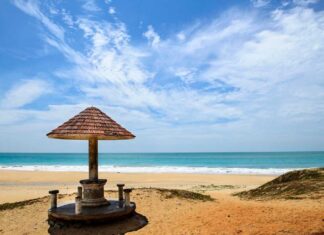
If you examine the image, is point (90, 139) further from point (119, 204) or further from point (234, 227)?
point (234, 227)

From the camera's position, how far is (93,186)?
9.54m

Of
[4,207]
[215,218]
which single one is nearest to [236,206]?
[215,218]

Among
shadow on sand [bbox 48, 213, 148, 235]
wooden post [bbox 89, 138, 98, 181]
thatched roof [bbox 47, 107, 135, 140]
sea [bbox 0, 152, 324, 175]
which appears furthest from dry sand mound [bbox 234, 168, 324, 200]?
sea [bbox 0, 152, 324, 175]

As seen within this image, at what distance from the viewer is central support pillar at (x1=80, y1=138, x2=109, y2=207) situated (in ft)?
31.1

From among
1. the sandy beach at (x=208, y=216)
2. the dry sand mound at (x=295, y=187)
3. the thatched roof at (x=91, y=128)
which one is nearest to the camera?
the thatched roof at (x=91, y=128)

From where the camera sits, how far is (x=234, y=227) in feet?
39.8

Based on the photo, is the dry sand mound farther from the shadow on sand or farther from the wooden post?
the wooden post

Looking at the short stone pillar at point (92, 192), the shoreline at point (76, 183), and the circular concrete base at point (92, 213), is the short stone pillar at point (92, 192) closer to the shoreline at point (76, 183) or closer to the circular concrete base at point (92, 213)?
the circular concrete base at point (92, 213)

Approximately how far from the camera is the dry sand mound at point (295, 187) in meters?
16.4

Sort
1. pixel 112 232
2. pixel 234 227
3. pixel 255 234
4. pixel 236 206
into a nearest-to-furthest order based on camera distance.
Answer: pixel 112 232 < pixel 255 234 < pixel 234 227 < pixel 236 206

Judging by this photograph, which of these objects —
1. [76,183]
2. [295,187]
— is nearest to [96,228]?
[295,187]

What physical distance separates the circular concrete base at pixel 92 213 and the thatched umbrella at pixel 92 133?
0.45m

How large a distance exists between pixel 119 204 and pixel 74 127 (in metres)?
2.72

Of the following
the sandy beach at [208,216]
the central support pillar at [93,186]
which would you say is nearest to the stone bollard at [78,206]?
the central support pillar at [93,186]
